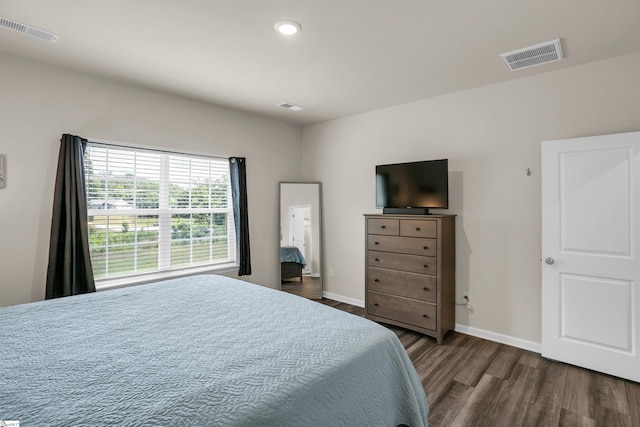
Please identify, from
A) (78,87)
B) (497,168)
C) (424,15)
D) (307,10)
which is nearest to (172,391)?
(307,10)

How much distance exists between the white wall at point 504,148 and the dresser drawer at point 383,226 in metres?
0.68

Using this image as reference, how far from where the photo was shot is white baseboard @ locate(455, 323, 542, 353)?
304 cm

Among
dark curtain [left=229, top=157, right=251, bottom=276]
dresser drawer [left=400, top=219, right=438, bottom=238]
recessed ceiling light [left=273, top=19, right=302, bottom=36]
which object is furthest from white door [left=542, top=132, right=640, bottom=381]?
dark curtain [left=229, top=157, right=251, bottom=276]

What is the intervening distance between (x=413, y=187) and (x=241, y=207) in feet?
7.01

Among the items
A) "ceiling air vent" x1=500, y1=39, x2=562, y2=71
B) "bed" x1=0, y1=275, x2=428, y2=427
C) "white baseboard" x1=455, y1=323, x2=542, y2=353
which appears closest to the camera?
"bed" x1=0, y1=275, x2=428, y2=427

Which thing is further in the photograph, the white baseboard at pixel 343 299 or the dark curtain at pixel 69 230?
the white baseboard at pixel 343 299

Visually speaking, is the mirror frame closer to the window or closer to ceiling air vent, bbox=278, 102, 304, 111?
the window

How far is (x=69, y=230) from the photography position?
2.79 metres

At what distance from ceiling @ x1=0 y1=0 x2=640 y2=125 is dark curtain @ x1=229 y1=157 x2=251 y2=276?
102cm

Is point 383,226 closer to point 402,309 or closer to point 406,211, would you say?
point 406,211

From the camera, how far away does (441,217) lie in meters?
3.19

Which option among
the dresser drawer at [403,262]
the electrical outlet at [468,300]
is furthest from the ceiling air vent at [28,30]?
the electrical outlet at [468,300]

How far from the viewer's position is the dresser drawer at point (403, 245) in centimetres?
325

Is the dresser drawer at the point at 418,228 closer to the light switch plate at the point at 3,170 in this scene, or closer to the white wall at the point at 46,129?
the white wall at the point at 46,129
